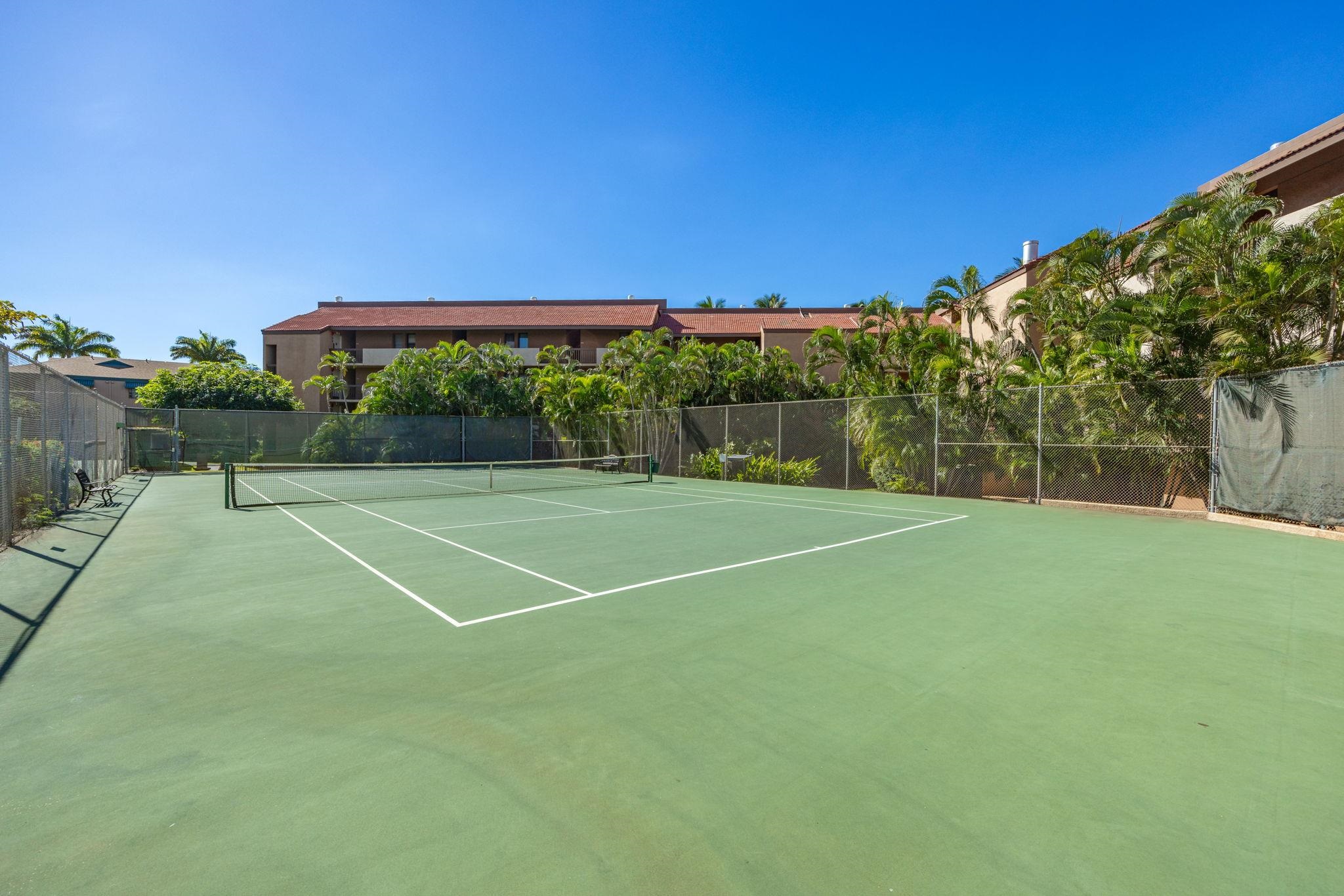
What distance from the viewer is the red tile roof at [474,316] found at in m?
43.4

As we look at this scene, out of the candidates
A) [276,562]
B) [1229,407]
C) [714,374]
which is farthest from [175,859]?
[714,374]

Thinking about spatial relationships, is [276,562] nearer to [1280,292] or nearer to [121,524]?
[121,524]

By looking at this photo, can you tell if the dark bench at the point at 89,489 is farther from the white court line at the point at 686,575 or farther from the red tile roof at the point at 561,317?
the red tile roof at the point at 561,317

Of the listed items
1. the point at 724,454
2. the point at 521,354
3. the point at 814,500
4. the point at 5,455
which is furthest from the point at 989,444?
the point at 521,354

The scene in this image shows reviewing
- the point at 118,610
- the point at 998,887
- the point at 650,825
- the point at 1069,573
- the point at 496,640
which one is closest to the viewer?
the point at 998,887

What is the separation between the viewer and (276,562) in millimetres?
7375

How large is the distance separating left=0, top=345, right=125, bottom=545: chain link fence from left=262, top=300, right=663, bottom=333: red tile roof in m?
30.1

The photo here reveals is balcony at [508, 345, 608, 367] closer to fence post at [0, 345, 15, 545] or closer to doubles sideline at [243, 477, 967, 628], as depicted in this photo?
doubles sideline at [243, 477, 967, 628]

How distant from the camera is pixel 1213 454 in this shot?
11.6m

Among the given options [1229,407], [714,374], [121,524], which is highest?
[714,374]

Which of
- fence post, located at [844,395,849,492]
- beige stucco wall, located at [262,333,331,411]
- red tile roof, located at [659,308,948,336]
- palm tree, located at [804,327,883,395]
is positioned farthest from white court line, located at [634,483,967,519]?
beige stucco wall, located at [262,333,331,411]

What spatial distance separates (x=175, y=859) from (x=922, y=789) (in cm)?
286

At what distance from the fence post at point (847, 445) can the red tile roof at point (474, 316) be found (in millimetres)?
25867

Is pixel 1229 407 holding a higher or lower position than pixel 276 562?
higher
